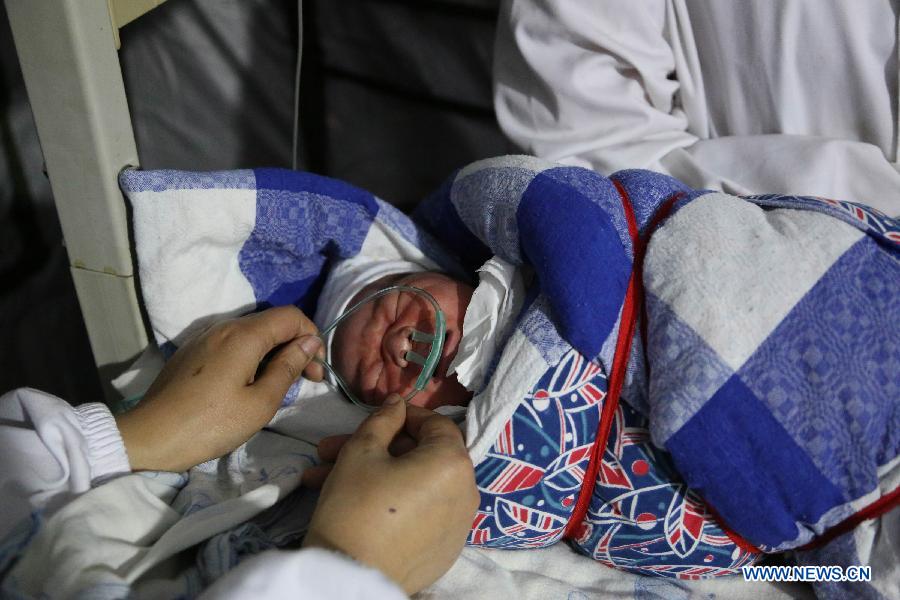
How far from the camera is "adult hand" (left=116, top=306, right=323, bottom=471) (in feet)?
2.90

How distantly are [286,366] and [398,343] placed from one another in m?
0.14

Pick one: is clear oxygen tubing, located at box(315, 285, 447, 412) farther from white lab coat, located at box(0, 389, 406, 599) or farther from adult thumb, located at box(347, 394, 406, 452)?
white lab coat, located at box(0, 389, 406, 599)

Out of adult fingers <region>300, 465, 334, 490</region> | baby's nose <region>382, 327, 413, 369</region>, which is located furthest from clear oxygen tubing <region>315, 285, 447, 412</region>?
adult fingers <region>300, 465, 334, 490</region>

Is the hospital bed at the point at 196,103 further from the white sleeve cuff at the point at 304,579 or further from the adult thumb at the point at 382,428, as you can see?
the white sleeve cuff at the point at 304,579

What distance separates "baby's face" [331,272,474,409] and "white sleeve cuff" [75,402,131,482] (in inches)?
12.4

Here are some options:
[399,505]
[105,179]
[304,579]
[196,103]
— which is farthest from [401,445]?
[196,103]

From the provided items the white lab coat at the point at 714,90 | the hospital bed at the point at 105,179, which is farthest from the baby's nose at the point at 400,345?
the white lab coat at the point at 714,90

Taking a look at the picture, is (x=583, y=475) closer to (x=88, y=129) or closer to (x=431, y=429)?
(x=431, y=429)

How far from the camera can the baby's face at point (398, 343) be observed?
1008mm

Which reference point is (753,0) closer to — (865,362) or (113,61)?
(865,362)

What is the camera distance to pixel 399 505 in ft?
2.25

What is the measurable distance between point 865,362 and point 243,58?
3.44 ft

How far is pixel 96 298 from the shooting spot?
3.44 feet

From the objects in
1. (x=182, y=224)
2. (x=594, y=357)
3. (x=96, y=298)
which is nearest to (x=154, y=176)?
(x=182, y=224)
